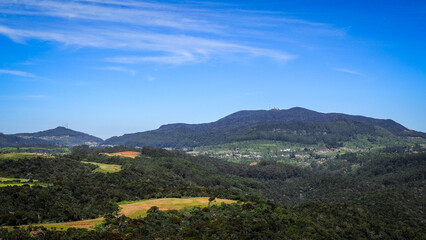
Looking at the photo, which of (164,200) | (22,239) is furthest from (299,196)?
(22,239)

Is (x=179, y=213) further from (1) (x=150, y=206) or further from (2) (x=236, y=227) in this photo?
(2) (x=236, y=227)

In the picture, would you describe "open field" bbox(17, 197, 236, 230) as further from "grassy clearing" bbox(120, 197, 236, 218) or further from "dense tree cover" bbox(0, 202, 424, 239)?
"dense tree cover" bbox(0, 202, 424, 239)

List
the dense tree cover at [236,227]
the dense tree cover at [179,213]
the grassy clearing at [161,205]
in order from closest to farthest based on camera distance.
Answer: the dense tree cover at [236,227]
the dense tree cover at [179,213]
the grassy clearing at [161,205]

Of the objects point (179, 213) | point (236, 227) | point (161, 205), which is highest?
point (236, 227)

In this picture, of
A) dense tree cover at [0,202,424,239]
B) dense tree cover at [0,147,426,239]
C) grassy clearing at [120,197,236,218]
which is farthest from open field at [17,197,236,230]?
dense tree cover at [0,147,426,239]

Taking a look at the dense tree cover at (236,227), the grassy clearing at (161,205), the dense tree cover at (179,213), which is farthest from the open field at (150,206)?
the dense tree cover at (179,213)

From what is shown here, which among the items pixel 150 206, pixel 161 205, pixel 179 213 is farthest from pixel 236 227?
pixel 150 206

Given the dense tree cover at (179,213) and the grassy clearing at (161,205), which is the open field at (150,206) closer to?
the grassy clearing at (161,205)

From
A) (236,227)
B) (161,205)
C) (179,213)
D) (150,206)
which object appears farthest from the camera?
Answer: (161,205)

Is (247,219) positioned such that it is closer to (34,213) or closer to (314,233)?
(314,233)

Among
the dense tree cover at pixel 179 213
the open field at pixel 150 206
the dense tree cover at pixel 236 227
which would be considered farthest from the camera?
the open field at pixel 150 206

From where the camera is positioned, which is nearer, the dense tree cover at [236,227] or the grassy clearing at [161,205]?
the dense tree cover at [236,227]
